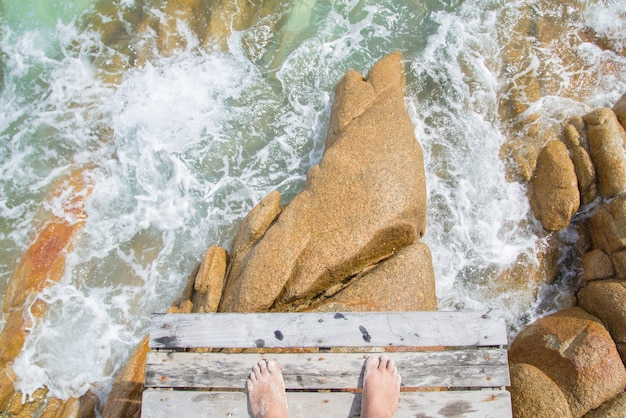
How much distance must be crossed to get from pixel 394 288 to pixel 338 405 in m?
1.37

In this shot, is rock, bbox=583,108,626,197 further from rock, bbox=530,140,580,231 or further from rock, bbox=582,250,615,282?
rock, bbox=582,250,615,282

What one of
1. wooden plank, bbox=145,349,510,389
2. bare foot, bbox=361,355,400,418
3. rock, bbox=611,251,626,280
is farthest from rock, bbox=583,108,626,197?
bare foot, bbox=361,355,400,418

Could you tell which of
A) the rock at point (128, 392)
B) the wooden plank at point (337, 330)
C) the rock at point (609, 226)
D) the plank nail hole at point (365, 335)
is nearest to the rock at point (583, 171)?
the rock at point (609, 226)

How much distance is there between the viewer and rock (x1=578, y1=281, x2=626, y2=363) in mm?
5051

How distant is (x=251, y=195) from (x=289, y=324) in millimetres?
2899

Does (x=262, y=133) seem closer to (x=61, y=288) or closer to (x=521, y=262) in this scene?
(x=61, y=288)

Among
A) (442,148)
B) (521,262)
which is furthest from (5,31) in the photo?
(521,262)

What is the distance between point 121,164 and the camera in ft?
22.4

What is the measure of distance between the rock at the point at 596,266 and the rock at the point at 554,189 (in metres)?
0.49

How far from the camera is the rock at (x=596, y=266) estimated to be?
5664mm

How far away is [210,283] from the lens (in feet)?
16.8

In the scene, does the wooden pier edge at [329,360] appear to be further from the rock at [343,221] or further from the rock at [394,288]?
the rock at [343,221]

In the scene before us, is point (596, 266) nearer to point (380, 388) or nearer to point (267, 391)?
point (380, 388)

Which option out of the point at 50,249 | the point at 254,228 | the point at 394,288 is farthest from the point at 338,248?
the point at 50,249
